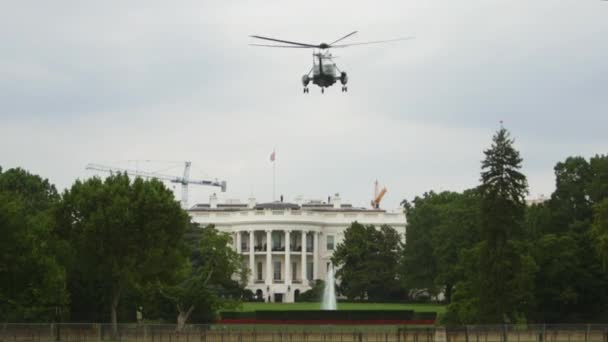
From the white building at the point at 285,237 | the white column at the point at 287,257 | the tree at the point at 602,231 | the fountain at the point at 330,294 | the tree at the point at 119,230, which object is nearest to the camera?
the tree at the point at 119,230

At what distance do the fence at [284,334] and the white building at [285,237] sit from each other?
303 feet

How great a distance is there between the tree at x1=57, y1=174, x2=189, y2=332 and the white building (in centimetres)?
8144

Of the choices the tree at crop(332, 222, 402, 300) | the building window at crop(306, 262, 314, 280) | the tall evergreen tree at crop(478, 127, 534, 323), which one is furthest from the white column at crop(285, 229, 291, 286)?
the tall evergreen tree at crop(478, 127, 534, 323)

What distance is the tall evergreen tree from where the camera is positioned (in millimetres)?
85000

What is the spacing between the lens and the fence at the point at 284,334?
7050 centimetres

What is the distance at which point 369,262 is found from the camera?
142125 millimetres

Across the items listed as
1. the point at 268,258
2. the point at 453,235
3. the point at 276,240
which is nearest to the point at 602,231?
the point at 453,235

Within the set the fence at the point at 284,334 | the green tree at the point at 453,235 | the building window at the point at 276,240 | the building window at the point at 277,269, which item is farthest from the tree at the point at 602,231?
the building window at the point at 277,269

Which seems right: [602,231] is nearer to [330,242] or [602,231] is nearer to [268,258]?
[268,258]

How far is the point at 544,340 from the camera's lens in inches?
2704

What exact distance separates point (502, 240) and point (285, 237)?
85017 millimetres

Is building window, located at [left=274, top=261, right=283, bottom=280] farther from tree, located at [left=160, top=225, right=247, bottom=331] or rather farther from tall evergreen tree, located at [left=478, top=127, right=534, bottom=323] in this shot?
tall evergreen tree, located at [left=478, top=127, right=534, bottom=323]

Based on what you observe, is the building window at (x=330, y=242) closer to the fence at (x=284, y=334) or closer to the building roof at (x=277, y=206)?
the building roof at (x=277, y=206)

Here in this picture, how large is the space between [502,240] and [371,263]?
55529 millimetres
